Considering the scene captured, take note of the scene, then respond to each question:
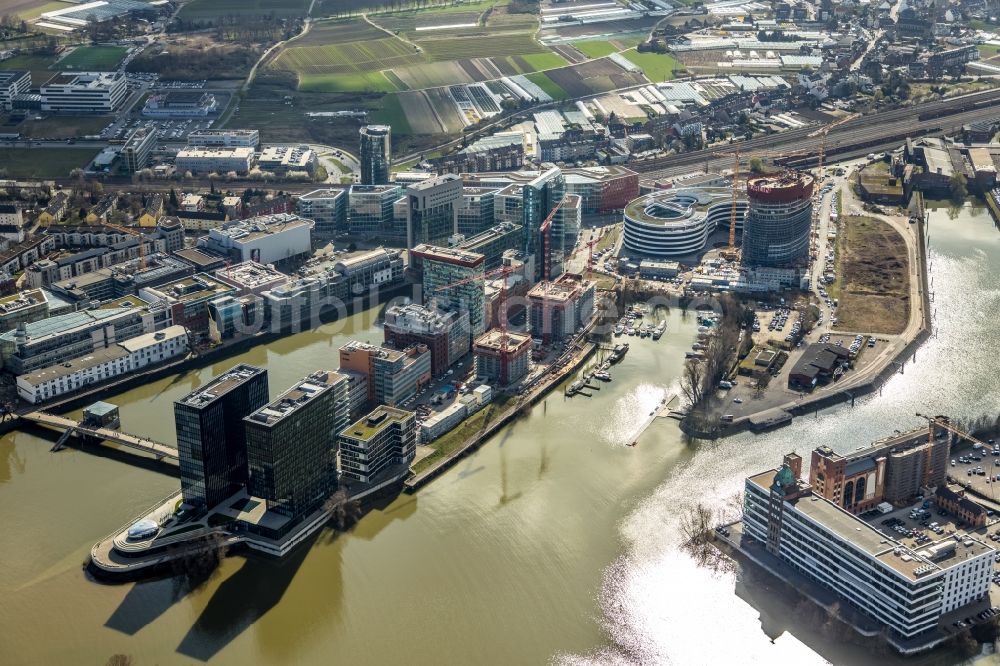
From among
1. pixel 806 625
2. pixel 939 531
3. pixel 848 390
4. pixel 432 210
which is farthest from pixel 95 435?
pixel 939 531

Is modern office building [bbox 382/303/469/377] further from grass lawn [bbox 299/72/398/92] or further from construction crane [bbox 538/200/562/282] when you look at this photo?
grass lawn [bbox 299/72/398/92]

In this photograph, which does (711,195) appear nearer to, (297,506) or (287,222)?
(287,222)

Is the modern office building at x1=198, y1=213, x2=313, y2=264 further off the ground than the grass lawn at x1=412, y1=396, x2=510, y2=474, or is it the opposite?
the modern office building at x1=198, y1=213, x2=313, y2=264

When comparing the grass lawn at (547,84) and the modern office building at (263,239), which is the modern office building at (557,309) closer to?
the modern office building at (263,239)

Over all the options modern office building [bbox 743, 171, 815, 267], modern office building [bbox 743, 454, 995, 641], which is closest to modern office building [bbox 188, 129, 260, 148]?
modern office building [bbox 743, 171, 815, 267]

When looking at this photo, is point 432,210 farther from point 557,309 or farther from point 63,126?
point 63,126

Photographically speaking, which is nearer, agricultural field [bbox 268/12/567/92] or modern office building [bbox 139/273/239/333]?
modern office building [bbox 139/273/239/333]

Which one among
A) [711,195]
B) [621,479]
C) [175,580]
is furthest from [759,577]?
[711,195]
